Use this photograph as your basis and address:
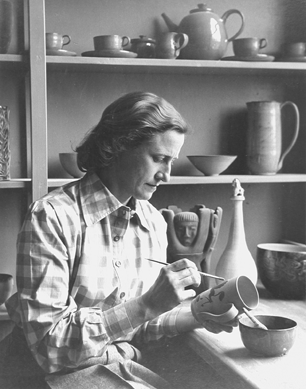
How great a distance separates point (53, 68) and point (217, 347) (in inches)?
48.9

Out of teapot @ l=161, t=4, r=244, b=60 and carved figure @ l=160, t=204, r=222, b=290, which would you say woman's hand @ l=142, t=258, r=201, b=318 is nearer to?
carved figure @ l=160, t=204, r=222, b=290

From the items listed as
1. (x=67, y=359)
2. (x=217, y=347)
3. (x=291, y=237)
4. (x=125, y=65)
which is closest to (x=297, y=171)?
(x=291, y=237)

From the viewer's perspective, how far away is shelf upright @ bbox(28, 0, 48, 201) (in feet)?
5.69

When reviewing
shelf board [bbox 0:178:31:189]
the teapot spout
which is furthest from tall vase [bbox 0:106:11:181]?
the teapot spout

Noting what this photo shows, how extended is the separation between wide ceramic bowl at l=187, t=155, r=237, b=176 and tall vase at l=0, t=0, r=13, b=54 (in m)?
0.80

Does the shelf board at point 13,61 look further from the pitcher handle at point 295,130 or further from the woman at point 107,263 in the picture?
the pitcher handle at point 295,130

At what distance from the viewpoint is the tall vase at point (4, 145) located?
184cm

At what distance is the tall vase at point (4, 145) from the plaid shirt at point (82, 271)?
1.82 ft

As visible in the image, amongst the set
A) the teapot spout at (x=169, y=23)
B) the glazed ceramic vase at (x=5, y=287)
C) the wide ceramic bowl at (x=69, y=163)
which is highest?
the teapot spout at (x=169, y=23)

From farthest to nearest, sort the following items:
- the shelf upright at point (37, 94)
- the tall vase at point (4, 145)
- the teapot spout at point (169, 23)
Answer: the teapot spout at point (169, 23), the tall vase at point (4, 145), the shelf upright at point (37, 94)

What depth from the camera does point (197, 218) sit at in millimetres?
1878

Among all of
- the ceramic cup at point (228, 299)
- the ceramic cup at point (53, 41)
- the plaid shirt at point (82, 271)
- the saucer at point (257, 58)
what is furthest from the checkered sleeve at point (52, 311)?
the saucer at point (257, 58)

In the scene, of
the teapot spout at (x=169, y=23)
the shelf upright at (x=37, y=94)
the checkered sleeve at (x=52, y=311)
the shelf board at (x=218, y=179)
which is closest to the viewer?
the checkered sleeve at (x=52, y=311)

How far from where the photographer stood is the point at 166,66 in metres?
1.96
